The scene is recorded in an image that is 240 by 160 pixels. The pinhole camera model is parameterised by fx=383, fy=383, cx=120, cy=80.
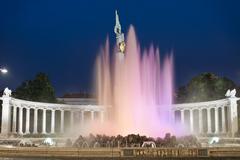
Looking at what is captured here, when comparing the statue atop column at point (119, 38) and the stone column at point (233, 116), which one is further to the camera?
the stone column at point (233, 116)

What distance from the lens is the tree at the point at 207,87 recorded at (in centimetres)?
8888

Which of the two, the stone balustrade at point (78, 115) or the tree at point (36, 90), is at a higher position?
the tree at point (36, 90)

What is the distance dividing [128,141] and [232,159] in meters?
17.1

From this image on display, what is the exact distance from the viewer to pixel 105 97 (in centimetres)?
6209

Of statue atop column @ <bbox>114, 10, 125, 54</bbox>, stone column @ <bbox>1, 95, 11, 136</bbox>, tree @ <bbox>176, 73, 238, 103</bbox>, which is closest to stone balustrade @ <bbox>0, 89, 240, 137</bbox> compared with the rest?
stone column @ <bbox>1, 95, 11, 136</bbox>

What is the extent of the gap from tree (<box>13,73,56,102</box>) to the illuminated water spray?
3398cm

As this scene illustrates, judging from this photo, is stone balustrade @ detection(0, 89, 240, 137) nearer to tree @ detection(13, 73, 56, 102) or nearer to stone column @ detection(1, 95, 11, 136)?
stone column @ detection(1, 95, 11, 136)

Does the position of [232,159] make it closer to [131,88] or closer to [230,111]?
[131,88]

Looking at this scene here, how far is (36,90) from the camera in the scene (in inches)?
3617

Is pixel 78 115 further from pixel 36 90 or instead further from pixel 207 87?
pixel 207 87

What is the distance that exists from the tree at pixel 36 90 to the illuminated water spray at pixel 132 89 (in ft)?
111

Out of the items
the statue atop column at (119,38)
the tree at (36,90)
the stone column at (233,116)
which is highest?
the statue atop column at (119,38)

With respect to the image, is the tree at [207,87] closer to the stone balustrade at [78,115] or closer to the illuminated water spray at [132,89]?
the stone balustrade at [78,115]

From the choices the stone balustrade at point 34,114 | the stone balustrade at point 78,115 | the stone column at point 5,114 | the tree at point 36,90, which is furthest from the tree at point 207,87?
the stone column at point 5,114
